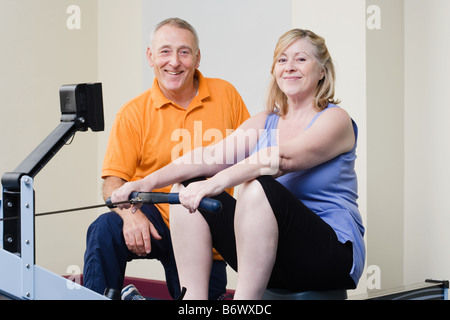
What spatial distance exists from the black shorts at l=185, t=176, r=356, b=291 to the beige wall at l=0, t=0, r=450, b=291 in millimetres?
1002

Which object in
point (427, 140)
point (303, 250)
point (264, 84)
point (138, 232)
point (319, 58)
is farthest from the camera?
point (264, 84)

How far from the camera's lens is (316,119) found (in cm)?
184

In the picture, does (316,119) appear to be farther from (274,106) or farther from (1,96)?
(1,96)

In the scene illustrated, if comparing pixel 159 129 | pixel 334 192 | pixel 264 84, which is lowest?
pixel 334 192

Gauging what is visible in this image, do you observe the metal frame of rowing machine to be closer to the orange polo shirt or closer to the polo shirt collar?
the orange polo shirt

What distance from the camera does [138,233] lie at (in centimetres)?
210

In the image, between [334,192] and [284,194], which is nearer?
[284,194]

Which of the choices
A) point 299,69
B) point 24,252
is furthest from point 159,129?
point 24,252

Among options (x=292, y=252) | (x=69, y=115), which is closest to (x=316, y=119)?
(x=292, y=252)

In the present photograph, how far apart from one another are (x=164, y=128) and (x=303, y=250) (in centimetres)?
89

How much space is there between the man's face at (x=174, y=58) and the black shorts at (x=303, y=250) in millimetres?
877

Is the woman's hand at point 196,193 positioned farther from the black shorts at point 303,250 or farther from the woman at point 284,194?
the black shorts at point 303,250

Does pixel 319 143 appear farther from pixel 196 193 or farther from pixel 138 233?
pixel 138 233

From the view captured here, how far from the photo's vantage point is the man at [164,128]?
2.16 m
